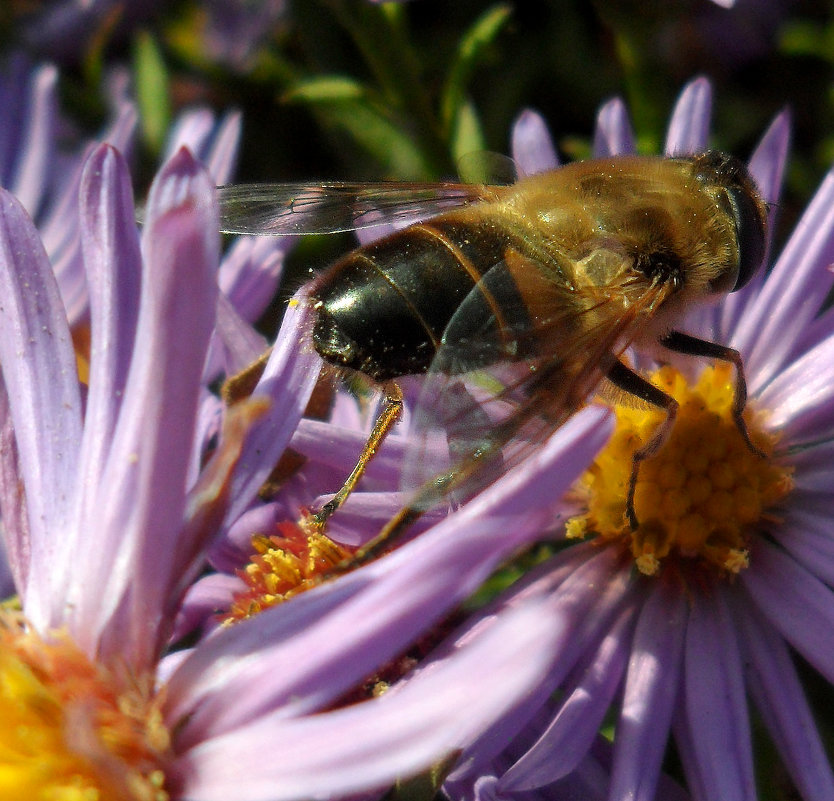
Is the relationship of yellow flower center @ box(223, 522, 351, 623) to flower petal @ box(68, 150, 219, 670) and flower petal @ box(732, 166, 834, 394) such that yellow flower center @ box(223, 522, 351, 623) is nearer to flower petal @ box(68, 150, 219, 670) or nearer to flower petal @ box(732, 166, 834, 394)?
flower petal @ box(68, 150, 219, 670)

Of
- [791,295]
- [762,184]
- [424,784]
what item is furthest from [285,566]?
[762,184]

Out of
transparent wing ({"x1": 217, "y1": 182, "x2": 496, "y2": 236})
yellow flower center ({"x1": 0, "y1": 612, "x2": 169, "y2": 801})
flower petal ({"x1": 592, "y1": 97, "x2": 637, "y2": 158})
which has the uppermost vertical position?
flower petal ({"x1": 592, "y1": 97, "x2": 637, "y2": 158})

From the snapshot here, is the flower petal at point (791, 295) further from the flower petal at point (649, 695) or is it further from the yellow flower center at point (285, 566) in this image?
the yellow flower center at point (285, 566)

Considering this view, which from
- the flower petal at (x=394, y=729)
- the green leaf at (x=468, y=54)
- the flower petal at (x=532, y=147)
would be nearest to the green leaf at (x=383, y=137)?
the green leaf at (x=468, y=54)

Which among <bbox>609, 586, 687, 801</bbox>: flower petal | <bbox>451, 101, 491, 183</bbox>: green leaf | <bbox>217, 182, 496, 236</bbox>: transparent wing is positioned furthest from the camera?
<bbox>451, 101, 491, 183</bbox>: green leaf

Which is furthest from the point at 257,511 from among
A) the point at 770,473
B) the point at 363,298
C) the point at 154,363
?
the point at 770,473

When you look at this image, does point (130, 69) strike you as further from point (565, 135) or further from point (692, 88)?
point (692, 88)

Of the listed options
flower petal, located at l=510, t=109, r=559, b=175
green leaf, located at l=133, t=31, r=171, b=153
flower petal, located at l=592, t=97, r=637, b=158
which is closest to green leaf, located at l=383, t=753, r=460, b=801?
flower petal, located at l=510, t=109, r=559, b=175
